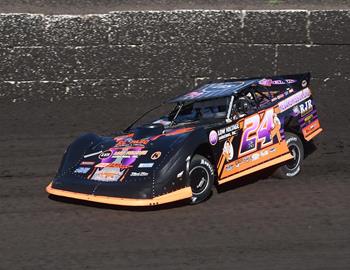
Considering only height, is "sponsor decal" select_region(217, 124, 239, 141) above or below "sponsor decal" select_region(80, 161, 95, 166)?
above

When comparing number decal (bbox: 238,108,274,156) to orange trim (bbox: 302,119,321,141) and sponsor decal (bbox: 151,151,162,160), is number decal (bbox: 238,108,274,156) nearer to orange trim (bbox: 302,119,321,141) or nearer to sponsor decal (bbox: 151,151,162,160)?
orange trim (bbox: 302,119,321,141)

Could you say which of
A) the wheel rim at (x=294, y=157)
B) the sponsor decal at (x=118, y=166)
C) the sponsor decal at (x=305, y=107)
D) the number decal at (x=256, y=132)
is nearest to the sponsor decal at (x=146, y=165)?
the sponsor decal at (x=118, y=166)

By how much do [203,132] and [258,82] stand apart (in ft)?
4.66

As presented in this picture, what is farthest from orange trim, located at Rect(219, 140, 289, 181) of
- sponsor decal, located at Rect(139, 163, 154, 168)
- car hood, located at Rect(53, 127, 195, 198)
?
sponsor decal, located at Rect(139, 163, 154, 168)

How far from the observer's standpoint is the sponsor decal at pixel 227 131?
24.8 feet

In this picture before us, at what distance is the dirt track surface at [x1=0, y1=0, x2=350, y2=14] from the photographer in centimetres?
1221

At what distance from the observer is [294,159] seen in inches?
333

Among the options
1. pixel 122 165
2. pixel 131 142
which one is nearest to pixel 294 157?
pixel 131 142

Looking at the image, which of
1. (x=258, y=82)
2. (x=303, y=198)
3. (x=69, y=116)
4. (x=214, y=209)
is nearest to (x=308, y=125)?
(x=258, y=82)

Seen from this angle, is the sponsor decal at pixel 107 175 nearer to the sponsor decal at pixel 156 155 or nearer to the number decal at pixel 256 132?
the sponsor decal at pixel 156 155

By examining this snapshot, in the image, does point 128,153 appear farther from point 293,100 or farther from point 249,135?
point 293,100

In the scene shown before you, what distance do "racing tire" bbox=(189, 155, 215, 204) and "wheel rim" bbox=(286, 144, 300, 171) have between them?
1.39m

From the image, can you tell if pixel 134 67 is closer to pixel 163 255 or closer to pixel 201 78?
pixel 201 78

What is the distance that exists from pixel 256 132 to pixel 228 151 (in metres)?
0.50
